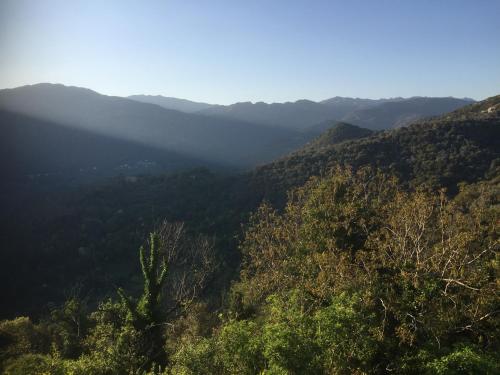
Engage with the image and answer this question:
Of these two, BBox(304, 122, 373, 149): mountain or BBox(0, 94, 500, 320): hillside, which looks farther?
BBox(304, 122, 373, 149): mountain

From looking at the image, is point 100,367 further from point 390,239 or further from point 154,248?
point 390,239

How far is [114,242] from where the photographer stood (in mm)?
62531

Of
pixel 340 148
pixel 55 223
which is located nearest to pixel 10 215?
pixel 55 223

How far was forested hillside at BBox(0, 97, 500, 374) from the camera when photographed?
12.2 m

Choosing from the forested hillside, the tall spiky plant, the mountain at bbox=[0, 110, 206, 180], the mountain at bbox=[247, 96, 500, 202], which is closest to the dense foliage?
the forested hillside

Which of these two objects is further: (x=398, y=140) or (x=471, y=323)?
(x=398, y=140)

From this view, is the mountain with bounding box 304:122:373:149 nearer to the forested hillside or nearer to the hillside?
the hillside

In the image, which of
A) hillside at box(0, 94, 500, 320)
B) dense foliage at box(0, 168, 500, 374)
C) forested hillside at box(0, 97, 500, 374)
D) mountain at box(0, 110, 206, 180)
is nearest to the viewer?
dense foliage at box(0, 168, 500, 374)

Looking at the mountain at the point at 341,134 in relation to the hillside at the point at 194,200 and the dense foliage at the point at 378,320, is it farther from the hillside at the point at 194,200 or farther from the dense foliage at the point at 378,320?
the dense foliage at the point at 378,320

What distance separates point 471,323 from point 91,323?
28014 mm

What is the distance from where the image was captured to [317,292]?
49.6 ft

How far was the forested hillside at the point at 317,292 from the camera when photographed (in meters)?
12.2

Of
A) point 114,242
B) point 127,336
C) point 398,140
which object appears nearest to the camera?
point 127,336

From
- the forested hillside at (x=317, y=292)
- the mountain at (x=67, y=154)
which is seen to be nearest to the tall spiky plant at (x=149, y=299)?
the forested hillside at (x=317, y=292)
